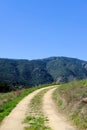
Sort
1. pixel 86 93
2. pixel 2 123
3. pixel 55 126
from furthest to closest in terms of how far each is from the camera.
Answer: pixel 86 93 < pixel 2 123 < pixel 55 126

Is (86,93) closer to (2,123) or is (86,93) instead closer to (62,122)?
(62,122)

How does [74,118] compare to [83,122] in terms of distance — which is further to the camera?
[74,118]

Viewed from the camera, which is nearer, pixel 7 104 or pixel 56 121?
pixel 56 121

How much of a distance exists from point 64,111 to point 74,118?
527cm

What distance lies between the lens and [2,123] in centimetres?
2436

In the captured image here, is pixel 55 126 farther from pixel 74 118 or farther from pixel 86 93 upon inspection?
pixel 86 93

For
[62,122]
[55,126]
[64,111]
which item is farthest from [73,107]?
[55,126]

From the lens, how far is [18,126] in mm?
22797

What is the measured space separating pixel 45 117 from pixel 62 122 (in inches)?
109

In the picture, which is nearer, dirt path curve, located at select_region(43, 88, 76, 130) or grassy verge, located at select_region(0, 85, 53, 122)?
dirt path curve, located at select_region(43, 88, 76, 130)

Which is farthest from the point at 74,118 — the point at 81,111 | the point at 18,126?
the point at 18,126

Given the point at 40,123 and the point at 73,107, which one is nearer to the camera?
the point at 40,123

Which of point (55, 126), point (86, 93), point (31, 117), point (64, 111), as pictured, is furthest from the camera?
point (86, 93)

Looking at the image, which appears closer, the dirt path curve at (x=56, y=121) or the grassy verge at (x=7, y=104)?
the dirt path curve at (x=56, y=121)
